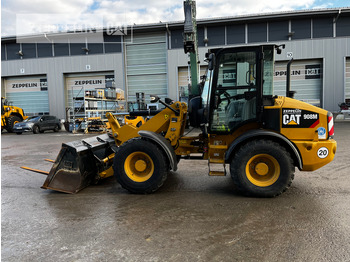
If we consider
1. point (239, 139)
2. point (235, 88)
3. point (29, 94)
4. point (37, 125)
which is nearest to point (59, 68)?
point (29, 94)

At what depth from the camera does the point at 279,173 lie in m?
4.43

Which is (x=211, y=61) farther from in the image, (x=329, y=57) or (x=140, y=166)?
(x=329, y=57)

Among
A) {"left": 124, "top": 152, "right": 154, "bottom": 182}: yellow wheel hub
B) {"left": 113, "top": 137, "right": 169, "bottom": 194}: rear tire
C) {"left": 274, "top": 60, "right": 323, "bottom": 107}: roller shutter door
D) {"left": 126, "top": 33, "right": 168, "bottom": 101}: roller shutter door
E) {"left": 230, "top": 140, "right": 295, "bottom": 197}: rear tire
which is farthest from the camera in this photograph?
{"left": 126, "top": 33, "right": 168, "bottom": 101}: roller shutter door

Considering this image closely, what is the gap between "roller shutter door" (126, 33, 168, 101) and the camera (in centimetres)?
2600

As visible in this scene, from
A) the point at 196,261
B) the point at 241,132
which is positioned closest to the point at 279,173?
the point at 241,132

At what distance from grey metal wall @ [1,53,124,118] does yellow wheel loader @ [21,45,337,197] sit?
2231cm

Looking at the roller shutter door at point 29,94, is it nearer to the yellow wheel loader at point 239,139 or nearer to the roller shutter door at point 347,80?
the yellow wheel loader at point 239,139

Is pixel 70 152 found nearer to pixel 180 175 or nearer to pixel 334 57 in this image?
pixel 180 175

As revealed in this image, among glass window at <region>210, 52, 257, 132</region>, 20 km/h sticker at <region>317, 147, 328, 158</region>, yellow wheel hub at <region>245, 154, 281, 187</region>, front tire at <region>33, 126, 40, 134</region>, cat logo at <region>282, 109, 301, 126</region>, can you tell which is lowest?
front tire at <region>33, 126, 40, 134</region>

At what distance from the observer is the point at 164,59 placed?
84.8 feet

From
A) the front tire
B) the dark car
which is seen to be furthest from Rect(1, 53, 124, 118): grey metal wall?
the front tire

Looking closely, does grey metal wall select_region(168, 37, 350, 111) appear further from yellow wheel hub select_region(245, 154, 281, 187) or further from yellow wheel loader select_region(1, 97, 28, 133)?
yellow wheel loader select_region(1, 97, 28, 133)

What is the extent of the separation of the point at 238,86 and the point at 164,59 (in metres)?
22.1

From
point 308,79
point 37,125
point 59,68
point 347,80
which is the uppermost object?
point 59,68
